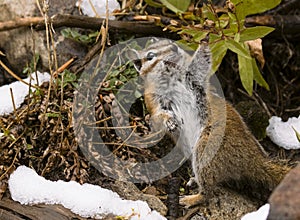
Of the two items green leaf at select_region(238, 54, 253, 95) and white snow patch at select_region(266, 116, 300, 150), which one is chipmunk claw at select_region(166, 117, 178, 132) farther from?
white snow patch at select_region(266, 116, 300, 150)

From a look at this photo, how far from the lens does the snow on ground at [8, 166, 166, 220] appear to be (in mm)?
2805

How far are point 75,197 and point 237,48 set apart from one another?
41.9 inches

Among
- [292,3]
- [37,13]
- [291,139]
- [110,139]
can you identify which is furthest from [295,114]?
[37,13]

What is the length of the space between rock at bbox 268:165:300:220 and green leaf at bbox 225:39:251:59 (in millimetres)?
966

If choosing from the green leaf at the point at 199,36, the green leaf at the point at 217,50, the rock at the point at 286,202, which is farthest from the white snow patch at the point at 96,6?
the rock at the point at 286,202

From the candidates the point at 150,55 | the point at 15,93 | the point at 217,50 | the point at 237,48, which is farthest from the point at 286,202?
the point at 15,93

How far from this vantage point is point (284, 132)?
11.5 ft

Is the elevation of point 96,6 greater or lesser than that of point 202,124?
greater

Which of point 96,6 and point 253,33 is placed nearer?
point 253,33

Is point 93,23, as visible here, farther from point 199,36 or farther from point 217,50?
point 217,50

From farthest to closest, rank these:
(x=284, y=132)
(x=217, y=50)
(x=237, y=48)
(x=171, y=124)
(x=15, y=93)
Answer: (x=284, y=132) < (x=15, y=93) < (x=171, y=124) < (x=217, y=50) < (x=237, y=48)

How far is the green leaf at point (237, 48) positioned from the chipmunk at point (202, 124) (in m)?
0.11

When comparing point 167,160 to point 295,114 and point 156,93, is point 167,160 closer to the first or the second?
point 156,93

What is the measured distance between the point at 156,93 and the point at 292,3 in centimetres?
136
